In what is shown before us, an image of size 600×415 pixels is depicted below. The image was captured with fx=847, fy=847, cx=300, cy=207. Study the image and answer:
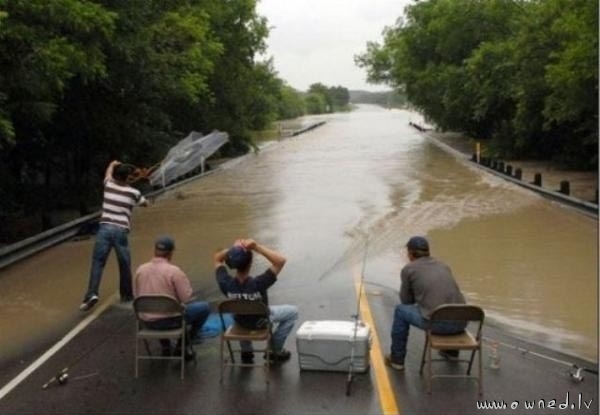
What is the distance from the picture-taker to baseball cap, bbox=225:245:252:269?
794 cm

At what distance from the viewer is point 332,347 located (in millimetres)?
7867

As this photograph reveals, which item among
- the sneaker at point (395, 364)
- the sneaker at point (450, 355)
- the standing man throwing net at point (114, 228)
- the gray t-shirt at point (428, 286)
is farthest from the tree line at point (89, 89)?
the sneaker at point (450, 355)

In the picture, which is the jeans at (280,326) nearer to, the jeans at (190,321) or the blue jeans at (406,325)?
the jeans at (190,321)

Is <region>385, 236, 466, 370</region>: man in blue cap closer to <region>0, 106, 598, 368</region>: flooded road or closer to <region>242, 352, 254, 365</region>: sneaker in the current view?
<region>242, 352, 254, 365</region>: sneaker

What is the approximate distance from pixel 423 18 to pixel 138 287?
1947 inches

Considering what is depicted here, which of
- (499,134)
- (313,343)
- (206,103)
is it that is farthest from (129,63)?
(499,134)

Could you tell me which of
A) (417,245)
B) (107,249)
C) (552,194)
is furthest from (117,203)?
(552,194)

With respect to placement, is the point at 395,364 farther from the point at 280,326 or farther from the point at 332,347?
the point at 280,326

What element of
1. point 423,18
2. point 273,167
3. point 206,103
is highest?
point 423,18

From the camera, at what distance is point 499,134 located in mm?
41562

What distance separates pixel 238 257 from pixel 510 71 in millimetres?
31874

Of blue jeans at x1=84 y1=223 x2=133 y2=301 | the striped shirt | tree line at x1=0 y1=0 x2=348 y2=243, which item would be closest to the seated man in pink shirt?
blue jeans at x1=84 y1=223 x2=133 y2=301

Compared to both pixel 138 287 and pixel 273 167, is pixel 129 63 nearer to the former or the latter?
pixel 138 287

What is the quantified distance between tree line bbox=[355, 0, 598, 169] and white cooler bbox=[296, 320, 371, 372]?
40.8ft
